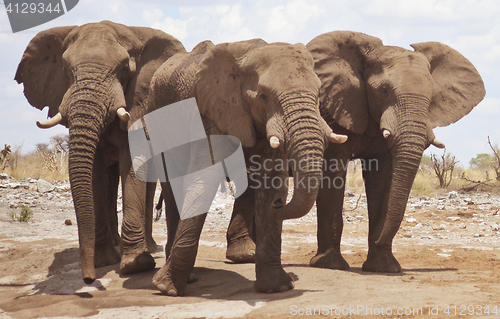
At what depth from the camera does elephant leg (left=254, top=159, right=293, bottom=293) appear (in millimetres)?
5645

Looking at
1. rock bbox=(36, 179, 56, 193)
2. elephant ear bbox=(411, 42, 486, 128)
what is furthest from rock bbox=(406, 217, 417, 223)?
rock bbox=(36, 179, 56, 193)

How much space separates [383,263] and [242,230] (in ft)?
5.90

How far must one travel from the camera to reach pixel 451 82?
7535mm

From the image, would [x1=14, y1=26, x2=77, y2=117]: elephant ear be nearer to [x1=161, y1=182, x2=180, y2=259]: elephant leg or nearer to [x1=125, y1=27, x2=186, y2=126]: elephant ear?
[x1=125, y1=27, x2=186, y2=126]: elephant ear

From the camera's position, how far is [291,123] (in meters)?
4.86

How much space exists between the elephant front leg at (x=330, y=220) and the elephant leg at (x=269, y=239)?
4.55 feet

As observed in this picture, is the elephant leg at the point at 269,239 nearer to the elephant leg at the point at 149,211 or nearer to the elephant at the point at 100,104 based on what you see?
the elephant at the point at 100,104

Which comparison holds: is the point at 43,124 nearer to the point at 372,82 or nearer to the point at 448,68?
the point at 372,82

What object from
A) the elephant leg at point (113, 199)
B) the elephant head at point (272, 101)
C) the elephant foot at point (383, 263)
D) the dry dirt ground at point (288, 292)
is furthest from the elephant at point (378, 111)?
the elephant leg at point (113, 199)

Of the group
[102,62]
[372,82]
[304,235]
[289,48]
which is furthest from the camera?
[304,235]

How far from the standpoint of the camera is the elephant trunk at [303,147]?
15.4ft

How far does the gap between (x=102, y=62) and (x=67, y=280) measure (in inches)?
98.6

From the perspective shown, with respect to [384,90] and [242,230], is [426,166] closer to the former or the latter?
[242,230]

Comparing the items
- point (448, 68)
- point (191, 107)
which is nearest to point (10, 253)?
point (191, 107)
